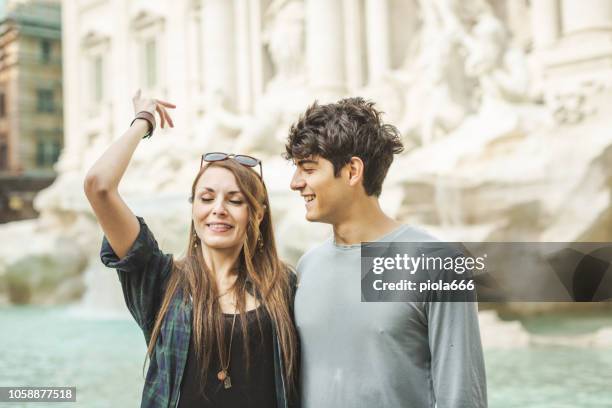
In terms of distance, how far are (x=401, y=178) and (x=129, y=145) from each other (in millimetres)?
5171

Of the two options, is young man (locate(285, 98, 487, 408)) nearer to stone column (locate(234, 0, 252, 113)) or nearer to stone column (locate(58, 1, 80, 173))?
stone column (locate(234, 0, 252, 113))

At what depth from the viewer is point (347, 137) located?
63.6 inches

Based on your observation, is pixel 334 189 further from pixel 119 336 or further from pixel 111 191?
pixel 119 336

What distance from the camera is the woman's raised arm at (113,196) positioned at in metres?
1.61

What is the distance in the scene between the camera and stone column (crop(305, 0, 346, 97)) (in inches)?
450

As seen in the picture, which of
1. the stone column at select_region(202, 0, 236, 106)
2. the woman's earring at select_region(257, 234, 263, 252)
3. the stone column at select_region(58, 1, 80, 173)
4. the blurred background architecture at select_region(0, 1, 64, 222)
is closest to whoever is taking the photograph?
the woman's earring at select_region(257, 234, 263, 252)

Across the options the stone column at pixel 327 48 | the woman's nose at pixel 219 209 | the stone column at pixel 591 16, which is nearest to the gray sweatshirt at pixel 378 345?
the woman's nose at pixel 219 209

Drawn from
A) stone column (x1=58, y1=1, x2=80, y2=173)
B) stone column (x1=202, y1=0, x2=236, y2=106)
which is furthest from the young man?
stone column (x1=58, y1=1, x2=80, y2=173)

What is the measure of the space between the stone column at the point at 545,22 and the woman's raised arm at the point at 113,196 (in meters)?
8.27

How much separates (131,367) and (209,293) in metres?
4.49

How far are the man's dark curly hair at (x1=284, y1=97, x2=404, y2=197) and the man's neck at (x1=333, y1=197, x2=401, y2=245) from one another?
0.04 metres

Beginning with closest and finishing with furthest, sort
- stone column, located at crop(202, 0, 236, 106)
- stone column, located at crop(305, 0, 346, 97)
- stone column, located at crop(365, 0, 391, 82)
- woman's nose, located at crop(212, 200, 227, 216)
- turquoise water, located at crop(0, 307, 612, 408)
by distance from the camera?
woman's nose, located at crop(212, 200, 227, 216) → turquoise water, located at crop(0, 307, 612, 408) → stone column, located at crop(365, 0, 391, 82) → stone column, located at crop(305, 0, 346, 97) → stone column, located at crop(202, 0, 236, 106)

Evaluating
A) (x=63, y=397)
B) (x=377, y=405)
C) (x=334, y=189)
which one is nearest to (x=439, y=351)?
(x=377, y=405)

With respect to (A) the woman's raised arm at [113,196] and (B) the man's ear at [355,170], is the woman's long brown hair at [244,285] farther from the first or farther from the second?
(B) the man's ear at [355,170]
